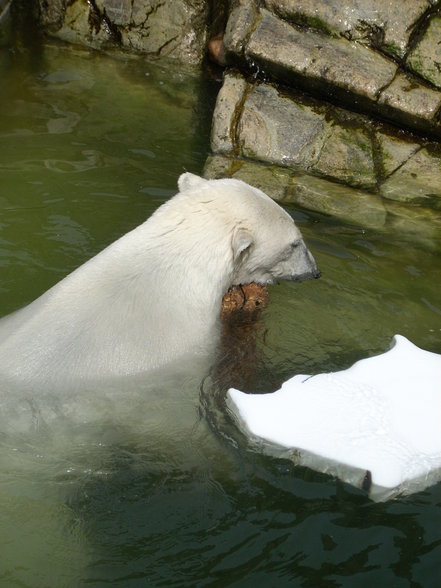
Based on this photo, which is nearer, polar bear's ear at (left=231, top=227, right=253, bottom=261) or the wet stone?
polar bear's ear at (left=231, top=227, right=253, bottom=261)

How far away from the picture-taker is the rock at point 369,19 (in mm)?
7613

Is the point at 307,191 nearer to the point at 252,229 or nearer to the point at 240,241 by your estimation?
the point at 252,229

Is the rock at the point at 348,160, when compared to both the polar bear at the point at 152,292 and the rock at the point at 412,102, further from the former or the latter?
the polar bear at the point at 152,292

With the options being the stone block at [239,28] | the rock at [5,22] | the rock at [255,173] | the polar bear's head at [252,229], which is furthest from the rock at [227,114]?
the rock at [5,22]

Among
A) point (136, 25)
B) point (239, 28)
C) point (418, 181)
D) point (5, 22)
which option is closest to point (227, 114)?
point (239, 28)

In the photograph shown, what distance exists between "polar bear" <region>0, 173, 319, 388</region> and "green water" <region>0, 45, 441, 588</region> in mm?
256

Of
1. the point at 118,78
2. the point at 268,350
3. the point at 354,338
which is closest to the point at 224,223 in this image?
the point at 268,350

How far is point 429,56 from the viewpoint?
24.8 feet

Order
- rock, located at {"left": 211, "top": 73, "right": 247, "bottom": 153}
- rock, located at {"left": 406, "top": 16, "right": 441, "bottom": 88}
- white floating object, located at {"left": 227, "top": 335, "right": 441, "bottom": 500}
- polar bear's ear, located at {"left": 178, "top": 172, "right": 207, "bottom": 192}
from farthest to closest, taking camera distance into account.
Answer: rock, located at {"left": 211, "top": 73, "right": 247, "bottom": 153} < rock, located at {"left": 406, "top": 16, "right": 441, "bottom": 88} < polar bear's ear, located at {"left": 178, "top": 172, "right": 207, "bottom": 192} < white floating object, located at {"left": 227, "top": 335, "right": 441, "bottom": 500}

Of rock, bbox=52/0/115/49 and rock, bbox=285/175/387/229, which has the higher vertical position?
rock, bbox=52/0/115/49

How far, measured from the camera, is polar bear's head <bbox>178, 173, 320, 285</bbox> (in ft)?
15.7

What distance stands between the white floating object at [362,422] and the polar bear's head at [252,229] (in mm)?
835

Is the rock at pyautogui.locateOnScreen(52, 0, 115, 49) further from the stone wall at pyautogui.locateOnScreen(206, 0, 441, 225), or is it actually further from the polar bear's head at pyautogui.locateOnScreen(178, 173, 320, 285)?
the polar bear's head at pyautogui.locateOnScreen(178, 173, 320, 285)

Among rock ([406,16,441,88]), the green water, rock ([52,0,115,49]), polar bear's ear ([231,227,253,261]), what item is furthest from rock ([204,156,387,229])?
rock ([52,0,115,49])
